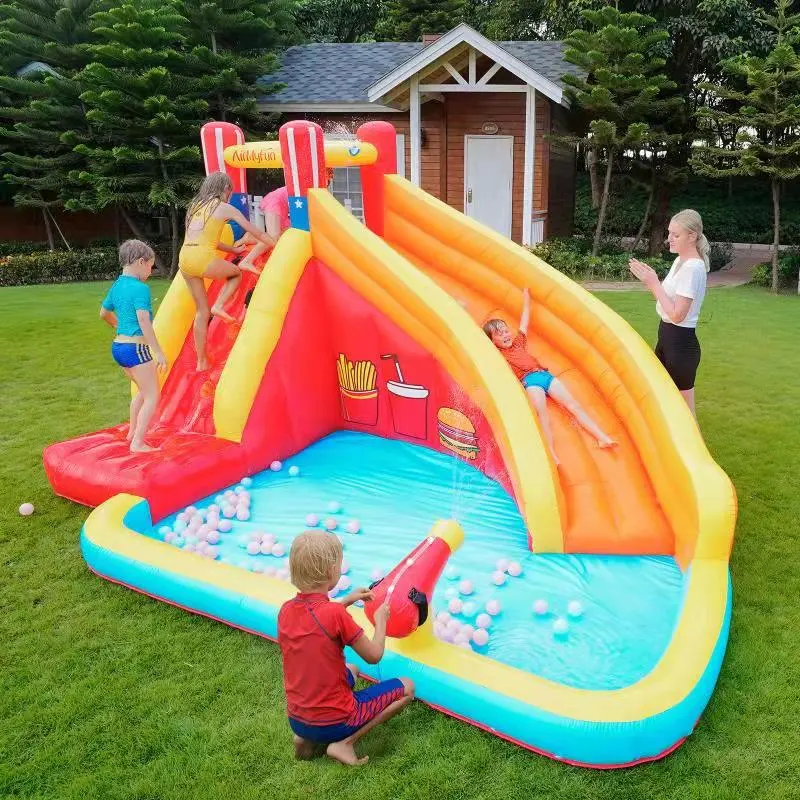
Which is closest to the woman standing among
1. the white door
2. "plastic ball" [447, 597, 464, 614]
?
"plastic ball" [447, 597, 464, 614]

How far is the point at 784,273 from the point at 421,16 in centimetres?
1534

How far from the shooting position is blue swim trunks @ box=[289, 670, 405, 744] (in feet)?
8.27

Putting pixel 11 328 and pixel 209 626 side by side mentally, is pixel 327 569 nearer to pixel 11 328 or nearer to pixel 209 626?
pixel 209 626

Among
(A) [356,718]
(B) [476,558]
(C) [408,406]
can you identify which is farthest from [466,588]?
(C) [408,406]

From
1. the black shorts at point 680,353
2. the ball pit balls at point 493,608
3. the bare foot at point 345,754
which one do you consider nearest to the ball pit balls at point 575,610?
the ball pit balls at point 493,608

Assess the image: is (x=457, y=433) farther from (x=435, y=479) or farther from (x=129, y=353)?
(x=129, y=353)

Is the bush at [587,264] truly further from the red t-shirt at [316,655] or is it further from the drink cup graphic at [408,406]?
the red t-shirt at [316,655]

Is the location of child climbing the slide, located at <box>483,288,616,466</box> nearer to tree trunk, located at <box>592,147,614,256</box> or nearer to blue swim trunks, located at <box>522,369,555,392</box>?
blue swim trunks, located at <box>522,369,555,392</box>

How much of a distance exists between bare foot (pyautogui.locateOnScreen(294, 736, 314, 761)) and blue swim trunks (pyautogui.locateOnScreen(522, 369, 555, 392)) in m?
2.45

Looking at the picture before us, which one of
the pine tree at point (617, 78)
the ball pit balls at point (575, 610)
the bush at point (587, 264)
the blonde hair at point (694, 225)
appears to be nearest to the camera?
the ball pit balls at point (575, 610)

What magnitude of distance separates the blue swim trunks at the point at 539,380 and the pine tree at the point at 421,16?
21702 mm

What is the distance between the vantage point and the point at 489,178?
47.1 ft

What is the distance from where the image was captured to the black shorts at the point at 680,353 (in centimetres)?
441

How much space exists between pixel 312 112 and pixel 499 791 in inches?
581
